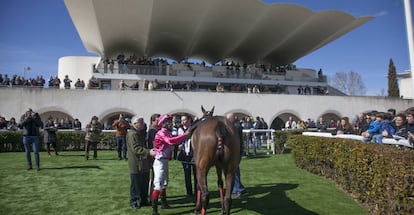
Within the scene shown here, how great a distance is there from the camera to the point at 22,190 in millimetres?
6578

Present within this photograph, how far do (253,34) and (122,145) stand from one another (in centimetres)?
2373

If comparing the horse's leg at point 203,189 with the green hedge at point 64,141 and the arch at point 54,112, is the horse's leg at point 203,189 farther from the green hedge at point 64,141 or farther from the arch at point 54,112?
the arch at point 54,112

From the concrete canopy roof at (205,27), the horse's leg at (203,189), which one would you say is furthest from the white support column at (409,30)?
the concrete canopy roof at (205,27)

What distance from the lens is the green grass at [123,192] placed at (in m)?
5.35

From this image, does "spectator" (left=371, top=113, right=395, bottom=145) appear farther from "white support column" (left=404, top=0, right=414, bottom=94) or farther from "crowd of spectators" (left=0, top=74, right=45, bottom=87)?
"crowd of spectators" (left=0, top=74, right=45, bottom=87)

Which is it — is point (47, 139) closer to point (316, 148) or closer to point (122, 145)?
point (122, 145)

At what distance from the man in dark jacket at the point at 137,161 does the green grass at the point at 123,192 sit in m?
0.27

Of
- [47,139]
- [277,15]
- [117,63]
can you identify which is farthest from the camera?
[277,15]

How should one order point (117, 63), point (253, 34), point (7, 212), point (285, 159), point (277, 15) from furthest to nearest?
1. point (253, 34)
2. point (277, 15)
3. point (117, 63)
4. point (285, 159)
5. point (7, 212)

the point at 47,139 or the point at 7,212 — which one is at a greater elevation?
the point at 47,139

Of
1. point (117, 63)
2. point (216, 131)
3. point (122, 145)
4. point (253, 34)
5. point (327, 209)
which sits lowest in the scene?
point (327, 209)

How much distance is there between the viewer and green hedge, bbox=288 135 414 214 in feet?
12.6

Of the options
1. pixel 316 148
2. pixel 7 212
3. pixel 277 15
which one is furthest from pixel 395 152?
pixel 277 15

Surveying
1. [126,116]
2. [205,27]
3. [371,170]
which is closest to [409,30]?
[371,170]
